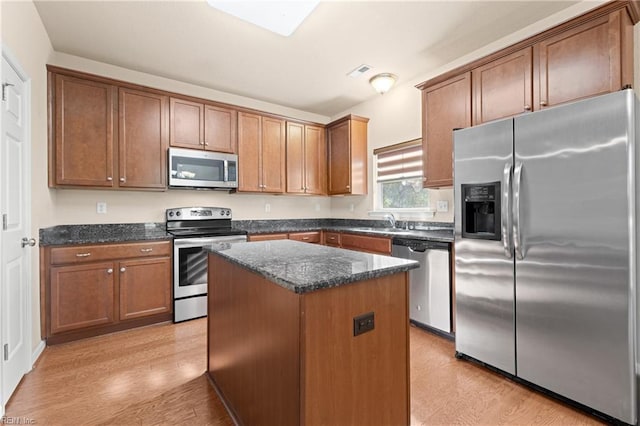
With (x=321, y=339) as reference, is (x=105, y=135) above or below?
above

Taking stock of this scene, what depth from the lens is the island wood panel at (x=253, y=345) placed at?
1187 millimetres

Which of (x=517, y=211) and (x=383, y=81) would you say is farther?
(x=383, y=81)

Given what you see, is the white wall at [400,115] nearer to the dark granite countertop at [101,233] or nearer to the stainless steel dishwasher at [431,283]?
the stainless steel dishwasher at [431,283]

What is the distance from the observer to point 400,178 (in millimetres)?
3973

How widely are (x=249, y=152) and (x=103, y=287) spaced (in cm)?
218

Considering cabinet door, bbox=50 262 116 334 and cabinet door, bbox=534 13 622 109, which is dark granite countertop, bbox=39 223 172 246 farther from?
cabinet door, bbox=534 13 622 109

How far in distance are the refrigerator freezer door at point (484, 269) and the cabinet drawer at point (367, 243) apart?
38.7 inches

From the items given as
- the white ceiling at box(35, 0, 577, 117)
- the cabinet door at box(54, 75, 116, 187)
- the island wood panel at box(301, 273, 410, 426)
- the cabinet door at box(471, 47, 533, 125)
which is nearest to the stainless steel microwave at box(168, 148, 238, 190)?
the cabinet door at box(54, 75, 116, 187)

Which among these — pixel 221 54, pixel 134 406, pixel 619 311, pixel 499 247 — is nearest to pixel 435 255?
pixel 499 247

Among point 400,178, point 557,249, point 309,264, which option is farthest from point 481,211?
point 400,178

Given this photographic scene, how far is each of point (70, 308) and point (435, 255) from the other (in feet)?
10.8

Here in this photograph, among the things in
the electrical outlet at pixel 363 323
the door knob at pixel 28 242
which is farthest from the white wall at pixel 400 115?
the door knob at pixel 28 242

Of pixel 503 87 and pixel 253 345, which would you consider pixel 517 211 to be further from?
pixel 253 345

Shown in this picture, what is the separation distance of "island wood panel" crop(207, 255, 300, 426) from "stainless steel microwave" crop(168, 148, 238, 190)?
69.7 inches
